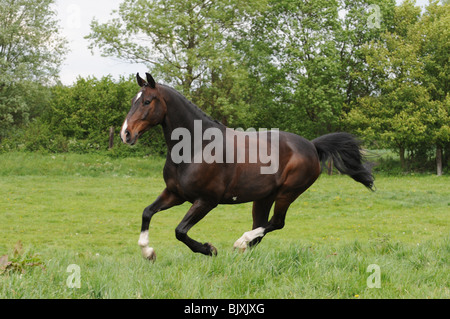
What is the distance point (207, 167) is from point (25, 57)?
106ft

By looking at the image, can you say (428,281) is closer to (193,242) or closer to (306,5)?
(193,242)

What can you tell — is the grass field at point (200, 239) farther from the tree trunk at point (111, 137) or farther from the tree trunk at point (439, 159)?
the tree trunk at point (439, 159)

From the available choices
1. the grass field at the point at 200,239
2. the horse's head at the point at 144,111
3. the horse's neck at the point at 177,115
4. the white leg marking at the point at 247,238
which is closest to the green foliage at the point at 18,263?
the grass field at the point at 200,239

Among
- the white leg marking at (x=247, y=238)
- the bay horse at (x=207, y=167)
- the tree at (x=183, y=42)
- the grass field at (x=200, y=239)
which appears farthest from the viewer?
the tree at (x=183, y=42)

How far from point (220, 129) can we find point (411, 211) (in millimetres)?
12515

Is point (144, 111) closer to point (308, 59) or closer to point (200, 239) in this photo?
point (200, 239)

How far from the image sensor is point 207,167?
5.52 m

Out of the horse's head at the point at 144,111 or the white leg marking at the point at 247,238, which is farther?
the white leg marking at the point at 247,238

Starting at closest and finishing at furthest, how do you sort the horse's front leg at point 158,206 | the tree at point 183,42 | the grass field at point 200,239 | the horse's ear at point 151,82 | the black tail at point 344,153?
the grass field at point 200,239, the horse's ear at point 151,82, the horse's front leg at point 158,206, the black tail at point 344,153, the tree at point 183,42

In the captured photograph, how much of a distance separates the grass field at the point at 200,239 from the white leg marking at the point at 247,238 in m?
0.17

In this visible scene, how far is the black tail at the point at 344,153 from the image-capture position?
7.00 meters

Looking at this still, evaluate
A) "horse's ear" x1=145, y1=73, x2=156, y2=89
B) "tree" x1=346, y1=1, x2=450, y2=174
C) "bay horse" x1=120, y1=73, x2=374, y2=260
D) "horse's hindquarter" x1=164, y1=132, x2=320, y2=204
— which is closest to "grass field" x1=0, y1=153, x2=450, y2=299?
"bay horse" x1=120, y1=73, x2=374, y2=260

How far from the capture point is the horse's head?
16.4 feet

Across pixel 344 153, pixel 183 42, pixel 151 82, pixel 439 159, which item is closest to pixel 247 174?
pixel 151 82
